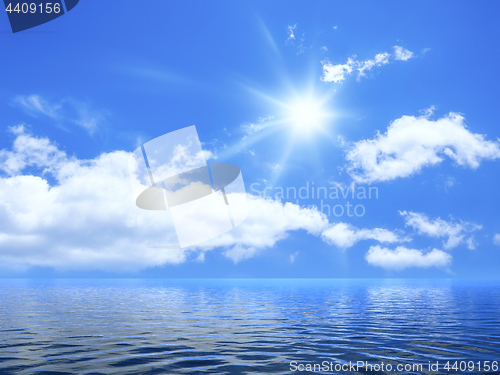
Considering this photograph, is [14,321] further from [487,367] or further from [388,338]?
[487,367]

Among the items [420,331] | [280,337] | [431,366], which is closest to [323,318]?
[420,331]

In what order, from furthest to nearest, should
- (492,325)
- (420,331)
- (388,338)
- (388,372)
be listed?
(492,325) → (420,331) → (388,338) → (388,372)

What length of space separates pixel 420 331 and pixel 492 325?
29.0ft

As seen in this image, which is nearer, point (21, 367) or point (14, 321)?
point (21, 367)

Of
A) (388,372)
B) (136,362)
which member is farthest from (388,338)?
(136,362)

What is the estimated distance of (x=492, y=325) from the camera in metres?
31.7

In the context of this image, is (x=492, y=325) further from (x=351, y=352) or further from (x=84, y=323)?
(x=84, y=323)

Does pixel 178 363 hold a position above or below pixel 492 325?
above

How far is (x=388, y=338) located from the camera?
2509 cm

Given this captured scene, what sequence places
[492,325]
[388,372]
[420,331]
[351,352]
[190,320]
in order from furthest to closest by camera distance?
1. [190,320]
2. [492,325]
3. [420,331]
4. [351,352]
5. [388,372]

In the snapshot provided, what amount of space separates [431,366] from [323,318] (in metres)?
19.7

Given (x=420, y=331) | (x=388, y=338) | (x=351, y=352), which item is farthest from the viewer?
(x=420, y=331)

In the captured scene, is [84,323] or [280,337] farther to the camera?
[84,323]

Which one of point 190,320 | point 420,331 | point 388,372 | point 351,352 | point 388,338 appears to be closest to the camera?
point 388,372
